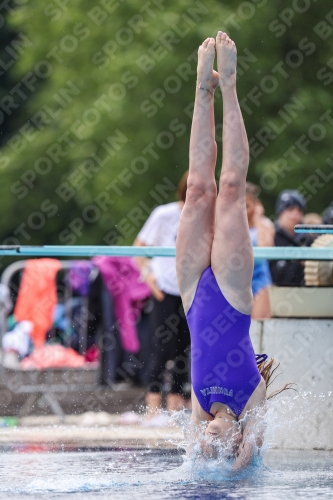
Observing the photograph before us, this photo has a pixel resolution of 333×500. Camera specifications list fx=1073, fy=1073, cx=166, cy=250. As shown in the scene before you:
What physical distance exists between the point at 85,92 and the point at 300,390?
8.50 meters

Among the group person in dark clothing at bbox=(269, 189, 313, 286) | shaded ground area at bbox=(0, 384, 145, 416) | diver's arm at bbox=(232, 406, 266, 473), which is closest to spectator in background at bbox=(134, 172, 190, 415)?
shaded ground area at bbox=(0, 384, 145, 416)

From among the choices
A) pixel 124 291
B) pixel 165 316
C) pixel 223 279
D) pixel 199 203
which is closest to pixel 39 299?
pixel 124 291

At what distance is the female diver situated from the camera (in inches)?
210

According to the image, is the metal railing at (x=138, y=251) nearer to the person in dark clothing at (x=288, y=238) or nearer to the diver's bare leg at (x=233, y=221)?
the diver's bare leg at (x=233, y=221)

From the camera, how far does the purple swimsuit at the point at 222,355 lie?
533 centimetres

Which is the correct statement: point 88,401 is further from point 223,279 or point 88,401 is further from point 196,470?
point 223,279

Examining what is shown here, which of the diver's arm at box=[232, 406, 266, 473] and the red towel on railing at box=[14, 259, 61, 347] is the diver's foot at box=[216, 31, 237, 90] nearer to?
the diver's arm at box=[232, 406, 266, 473]

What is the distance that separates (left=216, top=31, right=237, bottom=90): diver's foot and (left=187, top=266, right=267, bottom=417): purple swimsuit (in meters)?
1.04

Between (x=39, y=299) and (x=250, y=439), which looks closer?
(x=250, y=439)

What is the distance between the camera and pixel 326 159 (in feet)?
41.9

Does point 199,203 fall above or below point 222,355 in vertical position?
above

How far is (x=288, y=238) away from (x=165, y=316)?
1391 millimetres

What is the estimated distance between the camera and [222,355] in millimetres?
5363

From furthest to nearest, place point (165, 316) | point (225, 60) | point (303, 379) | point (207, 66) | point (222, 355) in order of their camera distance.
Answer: point (165, 316) → point (303, 379) → point (207, 66) → point (225, 60) → point (222, 355)
